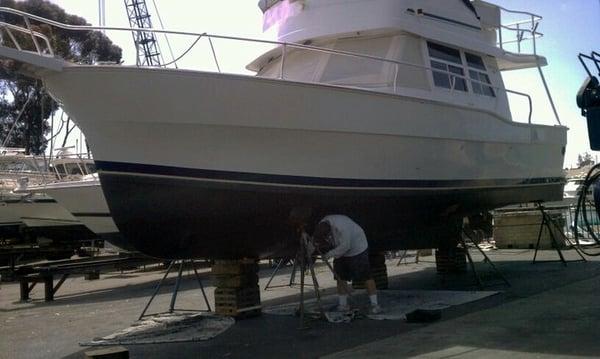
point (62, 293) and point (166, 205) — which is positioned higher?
point (166, 205)

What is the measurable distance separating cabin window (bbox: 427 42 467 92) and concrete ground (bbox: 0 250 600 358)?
3048 millimetres

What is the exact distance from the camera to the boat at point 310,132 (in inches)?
270

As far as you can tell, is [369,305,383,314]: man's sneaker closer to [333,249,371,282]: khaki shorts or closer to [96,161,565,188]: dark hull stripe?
[333,249,371,282]: khaki shorts

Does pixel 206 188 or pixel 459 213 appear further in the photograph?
pixel 459 213

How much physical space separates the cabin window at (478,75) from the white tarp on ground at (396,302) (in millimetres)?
3381

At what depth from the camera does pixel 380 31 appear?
30.4 ft

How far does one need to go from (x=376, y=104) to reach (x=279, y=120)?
1.41 m

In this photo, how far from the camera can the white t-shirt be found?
7535 millimetres

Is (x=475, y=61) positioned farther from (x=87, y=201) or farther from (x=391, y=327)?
(x=87, y=201)

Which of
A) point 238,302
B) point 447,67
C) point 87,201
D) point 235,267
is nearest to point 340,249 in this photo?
point 235,267

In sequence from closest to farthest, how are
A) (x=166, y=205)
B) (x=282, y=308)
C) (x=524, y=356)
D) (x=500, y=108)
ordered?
(x=524, y=356), (x=166, y=205), (x=282, y=308), (x=500, y=108)

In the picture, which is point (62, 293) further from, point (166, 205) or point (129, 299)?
point (166, 205)

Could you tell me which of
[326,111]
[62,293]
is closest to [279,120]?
[326,111]

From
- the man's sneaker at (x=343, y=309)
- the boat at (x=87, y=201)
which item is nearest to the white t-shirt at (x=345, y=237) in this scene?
the man's sneaker at (x=343, y=309)
